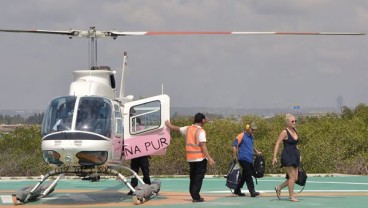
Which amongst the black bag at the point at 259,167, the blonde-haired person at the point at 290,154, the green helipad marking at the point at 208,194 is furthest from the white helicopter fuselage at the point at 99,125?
the blonde-haired person at the point at 290,154

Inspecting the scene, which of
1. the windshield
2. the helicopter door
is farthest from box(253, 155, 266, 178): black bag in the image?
the windshield

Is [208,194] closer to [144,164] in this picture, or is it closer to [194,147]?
[144,164]

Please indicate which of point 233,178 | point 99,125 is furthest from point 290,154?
point 99,125

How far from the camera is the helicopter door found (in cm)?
1597

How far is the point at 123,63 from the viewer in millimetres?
18359

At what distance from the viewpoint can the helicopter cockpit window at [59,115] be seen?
14.9m

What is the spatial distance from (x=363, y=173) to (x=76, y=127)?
41.0 ft

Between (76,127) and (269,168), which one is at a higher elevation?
(76,127)

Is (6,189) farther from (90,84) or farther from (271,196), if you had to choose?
(271,196)

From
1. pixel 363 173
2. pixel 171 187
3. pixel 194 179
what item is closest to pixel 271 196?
pixel 194 179

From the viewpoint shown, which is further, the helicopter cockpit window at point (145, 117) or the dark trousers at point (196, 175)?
the helicopter cockpit window at point (145, 117)

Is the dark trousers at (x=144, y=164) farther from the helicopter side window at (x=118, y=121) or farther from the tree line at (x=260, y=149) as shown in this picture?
the tree line at (x=260, y=149)

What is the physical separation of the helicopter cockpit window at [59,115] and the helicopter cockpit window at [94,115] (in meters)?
0.17

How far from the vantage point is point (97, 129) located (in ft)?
48.9
